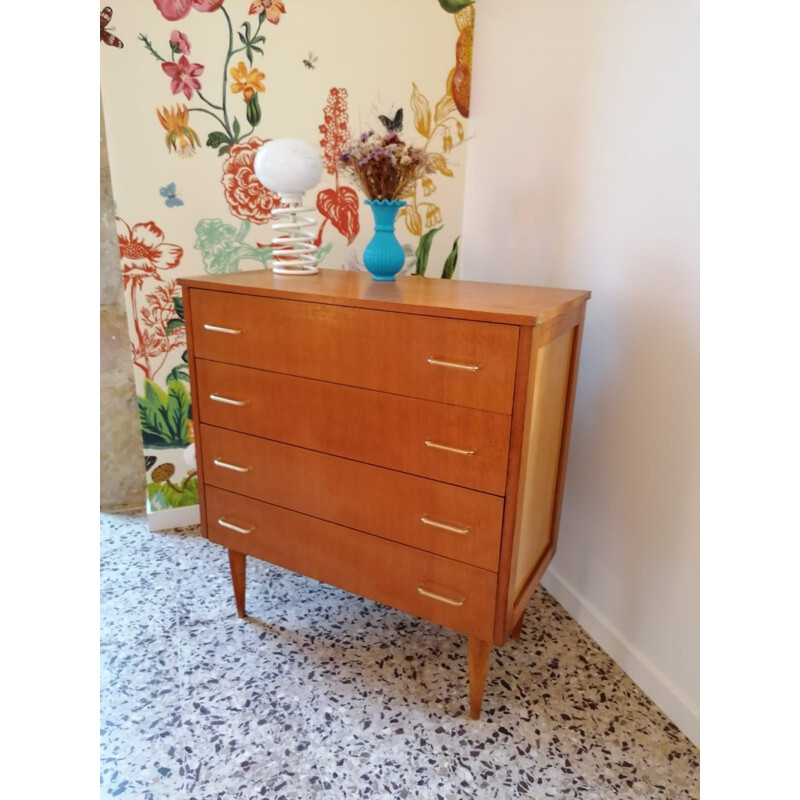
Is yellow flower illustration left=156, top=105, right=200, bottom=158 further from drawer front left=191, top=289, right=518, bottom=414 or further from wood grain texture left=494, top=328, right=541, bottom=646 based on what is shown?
wood grain texture left=494, top=328, right=541, bottom=646

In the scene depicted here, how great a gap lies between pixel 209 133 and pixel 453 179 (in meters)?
0.84

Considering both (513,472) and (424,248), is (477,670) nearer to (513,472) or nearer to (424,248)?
(513,472)

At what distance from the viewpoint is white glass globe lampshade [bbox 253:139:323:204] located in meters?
1.58

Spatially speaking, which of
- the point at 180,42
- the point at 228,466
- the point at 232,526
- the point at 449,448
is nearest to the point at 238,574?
the point at 232,526

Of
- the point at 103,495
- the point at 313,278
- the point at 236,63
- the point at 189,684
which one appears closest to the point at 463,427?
the point at 313,278

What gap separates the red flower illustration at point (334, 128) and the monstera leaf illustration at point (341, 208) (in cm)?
7

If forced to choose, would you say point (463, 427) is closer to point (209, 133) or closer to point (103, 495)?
point (209, 133)

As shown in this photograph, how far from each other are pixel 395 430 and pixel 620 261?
74 cm

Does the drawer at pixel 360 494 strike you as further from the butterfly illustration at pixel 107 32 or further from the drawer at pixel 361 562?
the butterfly illustration at pixel 107 32

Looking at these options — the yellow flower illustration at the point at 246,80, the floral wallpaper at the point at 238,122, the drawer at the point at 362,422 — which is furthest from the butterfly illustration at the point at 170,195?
the drawer at the point at 362,422

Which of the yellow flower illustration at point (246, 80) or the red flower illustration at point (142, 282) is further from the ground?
the yellow flower illustration at point (246, 80)

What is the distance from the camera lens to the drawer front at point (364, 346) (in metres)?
1.20

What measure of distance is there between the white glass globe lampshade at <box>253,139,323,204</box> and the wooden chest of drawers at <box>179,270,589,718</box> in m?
0.25

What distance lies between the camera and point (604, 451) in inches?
65.1
